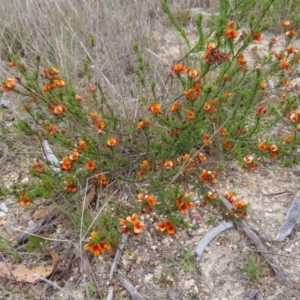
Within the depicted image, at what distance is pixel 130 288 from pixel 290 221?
88 cm

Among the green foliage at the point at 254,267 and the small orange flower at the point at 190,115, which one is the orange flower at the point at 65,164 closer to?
the small orange flower at the point at 190,115

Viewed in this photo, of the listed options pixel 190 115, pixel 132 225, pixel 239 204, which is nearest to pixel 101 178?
pixel 132 225

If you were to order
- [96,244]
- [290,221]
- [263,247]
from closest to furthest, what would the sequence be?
1. [96,244]
2. [263,247]
3. [290,221]

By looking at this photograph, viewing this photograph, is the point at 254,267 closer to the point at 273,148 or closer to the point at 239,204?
the point at 239,204

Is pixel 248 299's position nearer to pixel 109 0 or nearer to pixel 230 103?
pixel 230 103

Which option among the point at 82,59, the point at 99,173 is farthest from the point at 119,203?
the point at 82,59

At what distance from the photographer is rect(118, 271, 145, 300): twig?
174 cm

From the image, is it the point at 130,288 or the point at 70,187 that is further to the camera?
the point at 70,187

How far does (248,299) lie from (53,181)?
1063 mm

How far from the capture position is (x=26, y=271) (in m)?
1.89

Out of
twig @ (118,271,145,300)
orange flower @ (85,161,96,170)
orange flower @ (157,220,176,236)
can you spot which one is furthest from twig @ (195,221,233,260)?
orange flower @ (85,161,96,170)

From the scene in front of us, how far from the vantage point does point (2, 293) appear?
5.97 feet

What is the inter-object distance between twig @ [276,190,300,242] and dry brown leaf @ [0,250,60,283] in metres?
1.11

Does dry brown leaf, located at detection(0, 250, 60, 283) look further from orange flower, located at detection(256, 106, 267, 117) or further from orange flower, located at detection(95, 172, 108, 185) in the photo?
orange flower, located at detection(256, 106, 267, 117)
